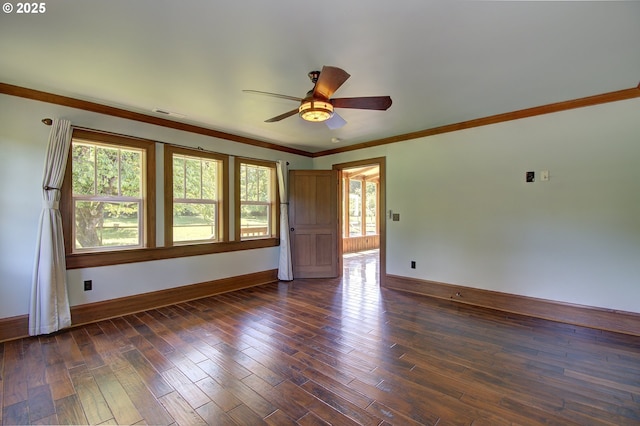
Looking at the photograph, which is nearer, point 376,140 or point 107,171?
point 107,171

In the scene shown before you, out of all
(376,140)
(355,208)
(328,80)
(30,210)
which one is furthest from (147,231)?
(355,208)

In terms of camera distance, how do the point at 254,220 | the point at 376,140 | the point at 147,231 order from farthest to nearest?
the point at 254,220 < the point at 376,140 < the point at 147,231

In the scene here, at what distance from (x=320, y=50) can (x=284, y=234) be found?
3584 mm

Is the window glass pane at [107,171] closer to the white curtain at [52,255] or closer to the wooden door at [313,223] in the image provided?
the white curtain at [52,255]

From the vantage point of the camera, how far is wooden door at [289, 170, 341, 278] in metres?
5.48

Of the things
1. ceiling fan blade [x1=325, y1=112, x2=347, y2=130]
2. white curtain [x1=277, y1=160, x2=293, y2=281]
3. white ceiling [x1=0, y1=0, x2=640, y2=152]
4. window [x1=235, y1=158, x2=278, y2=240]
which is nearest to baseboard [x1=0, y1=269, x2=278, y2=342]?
white curtain [x1=277, y1=160, x2=293, y2=281]

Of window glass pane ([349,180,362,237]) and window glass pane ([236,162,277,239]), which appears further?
window glass pane ([349,180,362,237])

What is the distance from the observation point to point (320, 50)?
2.21 metres

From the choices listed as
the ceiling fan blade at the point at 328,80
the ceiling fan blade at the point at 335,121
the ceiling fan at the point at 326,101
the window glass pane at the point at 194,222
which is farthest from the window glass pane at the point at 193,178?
the ceiling fan blade at the point at 328,80

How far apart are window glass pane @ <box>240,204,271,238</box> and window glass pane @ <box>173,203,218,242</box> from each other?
0.53m

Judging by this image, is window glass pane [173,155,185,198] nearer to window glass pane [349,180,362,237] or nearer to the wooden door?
the wooden door

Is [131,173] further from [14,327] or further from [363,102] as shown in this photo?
[363,102]

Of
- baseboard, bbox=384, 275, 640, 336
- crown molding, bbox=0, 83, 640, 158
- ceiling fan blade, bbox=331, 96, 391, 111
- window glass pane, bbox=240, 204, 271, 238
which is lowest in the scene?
baseboard, bbox=384, 275, 640, 336

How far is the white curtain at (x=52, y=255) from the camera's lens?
2912 mm
